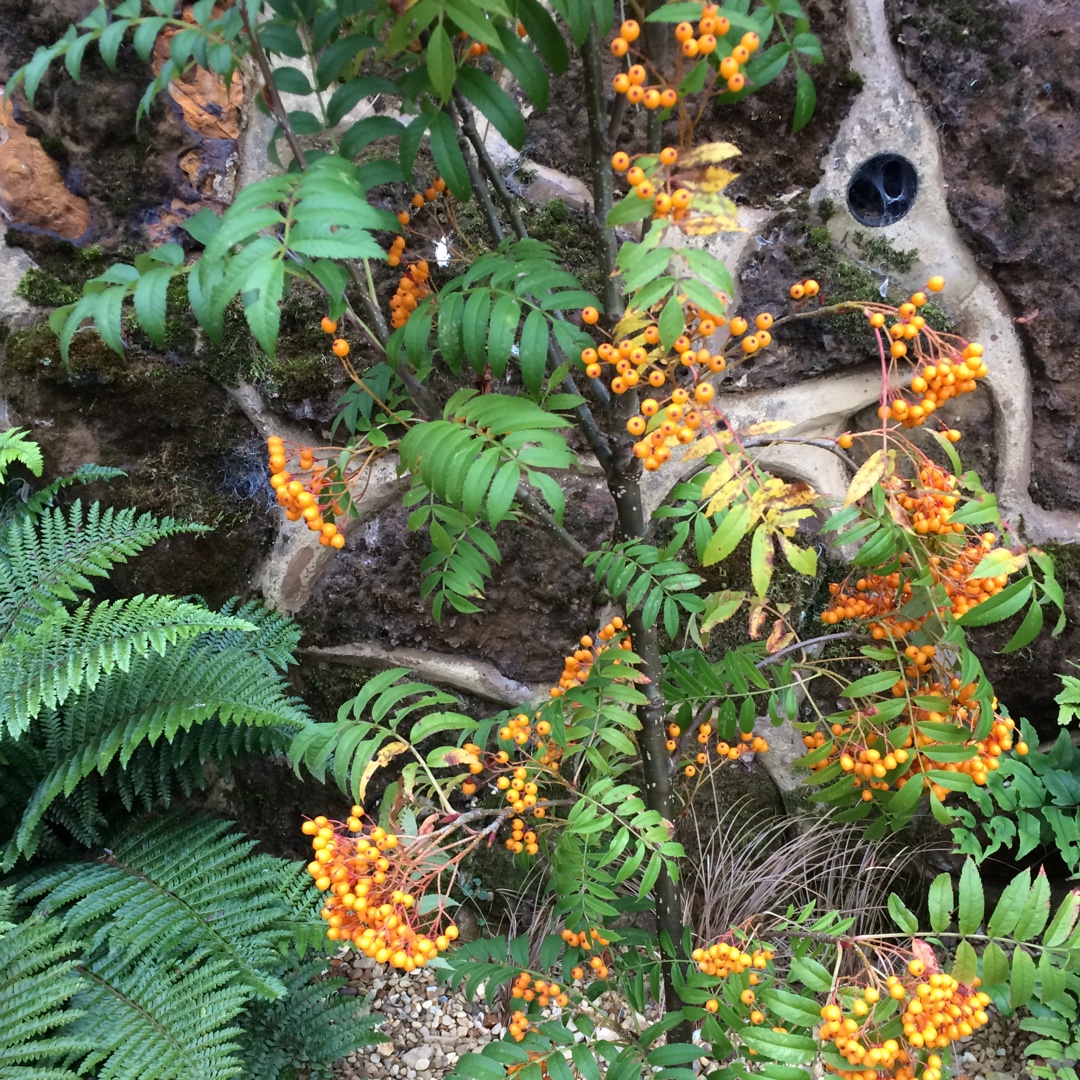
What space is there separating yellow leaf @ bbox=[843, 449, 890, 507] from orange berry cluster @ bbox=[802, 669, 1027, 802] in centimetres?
30

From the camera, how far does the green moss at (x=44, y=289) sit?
1.59m

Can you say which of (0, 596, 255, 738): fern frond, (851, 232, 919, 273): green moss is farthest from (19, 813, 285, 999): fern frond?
(851, 232, 919, 273): green moss

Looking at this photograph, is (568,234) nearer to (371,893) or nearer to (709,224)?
(709,224)

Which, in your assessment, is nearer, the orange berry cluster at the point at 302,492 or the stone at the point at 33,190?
the orange berry cluster at the point at 302,492

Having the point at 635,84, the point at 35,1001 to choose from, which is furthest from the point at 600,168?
the point at 35,1001

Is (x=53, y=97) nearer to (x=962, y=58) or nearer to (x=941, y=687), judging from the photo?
(x=962, y=58)

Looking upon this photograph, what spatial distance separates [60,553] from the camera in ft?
5.22

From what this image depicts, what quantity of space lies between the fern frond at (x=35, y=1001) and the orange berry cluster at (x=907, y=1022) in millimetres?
1228

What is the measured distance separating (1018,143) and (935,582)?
1.03m

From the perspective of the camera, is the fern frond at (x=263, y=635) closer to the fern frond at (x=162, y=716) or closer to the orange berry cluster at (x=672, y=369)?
the fern frond at (x=162, y=716)

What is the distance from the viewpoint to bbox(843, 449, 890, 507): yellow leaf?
77 cm

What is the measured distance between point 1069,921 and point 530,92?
3.74ft

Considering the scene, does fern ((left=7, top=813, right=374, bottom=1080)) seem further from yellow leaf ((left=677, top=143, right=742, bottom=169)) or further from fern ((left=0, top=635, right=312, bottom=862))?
yellow leaf ((left=677, top=143, right=742, bottom=169))

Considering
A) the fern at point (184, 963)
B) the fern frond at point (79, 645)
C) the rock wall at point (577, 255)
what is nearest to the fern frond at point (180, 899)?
the fern at point (184, 963)
